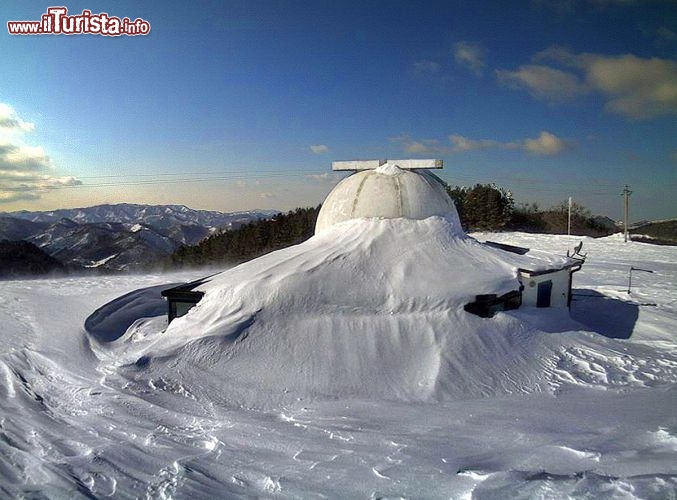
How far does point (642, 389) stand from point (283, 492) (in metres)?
7.06

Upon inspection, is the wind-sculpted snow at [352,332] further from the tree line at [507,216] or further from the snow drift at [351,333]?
the tree line at [507,216]

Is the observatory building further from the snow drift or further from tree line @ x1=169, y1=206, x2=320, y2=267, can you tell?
tree line @ x1=169, y1=206, x2=320, y2=267

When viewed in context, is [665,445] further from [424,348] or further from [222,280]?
[222,280]

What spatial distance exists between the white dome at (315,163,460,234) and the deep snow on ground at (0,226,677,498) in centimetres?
120

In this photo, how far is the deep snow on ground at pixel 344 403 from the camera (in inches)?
209

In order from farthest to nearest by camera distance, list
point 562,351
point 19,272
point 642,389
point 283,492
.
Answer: point 19,272 → point 562,351 → point 642,389 → point 283,492

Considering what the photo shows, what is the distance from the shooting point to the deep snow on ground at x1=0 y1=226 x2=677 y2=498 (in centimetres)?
532

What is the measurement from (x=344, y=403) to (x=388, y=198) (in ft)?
21.0

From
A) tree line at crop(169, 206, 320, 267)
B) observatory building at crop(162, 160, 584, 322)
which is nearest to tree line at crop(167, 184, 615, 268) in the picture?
tree line at crop(169, 206, 320, 267)

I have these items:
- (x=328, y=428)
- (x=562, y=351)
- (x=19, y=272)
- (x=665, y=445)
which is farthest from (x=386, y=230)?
(x=19, y=272)

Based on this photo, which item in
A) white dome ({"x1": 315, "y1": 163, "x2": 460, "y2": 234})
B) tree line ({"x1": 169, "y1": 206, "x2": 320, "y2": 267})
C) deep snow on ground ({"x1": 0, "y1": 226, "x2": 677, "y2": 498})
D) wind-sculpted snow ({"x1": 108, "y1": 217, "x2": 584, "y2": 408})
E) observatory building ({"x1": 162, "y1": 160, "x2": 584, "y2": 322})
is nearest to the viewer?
deep snow on ground ({"x1": 0, "y1": 226, "x2": 677, "y2": 498})

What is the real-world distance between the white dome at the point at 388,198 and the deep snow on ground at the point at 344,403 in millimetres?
1203

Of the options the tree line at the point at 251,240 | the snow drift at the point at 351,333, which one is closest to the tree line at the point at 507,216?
the tree line at the point at 251,240

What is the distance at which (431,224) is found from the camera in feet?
40.0
